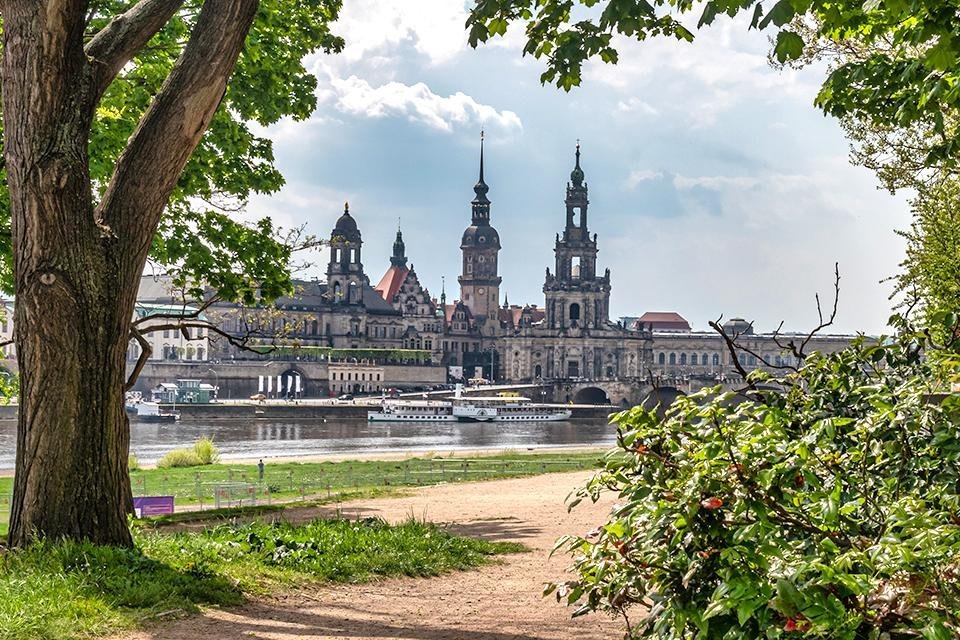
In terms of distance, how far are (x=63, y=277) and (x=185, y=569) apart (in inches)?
76.9

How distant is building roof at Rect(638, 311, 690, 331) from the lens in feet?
412

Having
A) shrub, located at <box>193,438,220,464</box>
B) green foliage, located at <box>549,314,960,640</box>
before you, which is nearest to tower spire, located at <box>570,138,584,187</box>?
shrub, located at <box>193,438,220,464</box>

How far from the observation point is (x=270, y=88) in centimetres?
1278

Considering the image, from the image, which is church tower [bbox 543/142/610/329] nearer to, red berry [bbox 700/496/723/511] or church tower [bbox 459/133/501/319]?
church tower [bbox 459/133/501/319]

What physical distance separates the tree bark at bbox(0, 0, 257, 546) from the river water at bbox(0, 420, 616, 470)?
34493 millimetres

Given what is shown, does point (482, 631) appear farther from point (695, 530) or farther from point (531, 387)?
point (531, 387)

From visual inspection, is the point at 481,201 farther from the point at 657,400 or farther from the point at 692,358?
the point at 657,400

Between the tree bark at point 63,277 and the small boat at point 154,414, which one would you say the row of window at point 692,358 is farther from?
the tree bark at point 63,277

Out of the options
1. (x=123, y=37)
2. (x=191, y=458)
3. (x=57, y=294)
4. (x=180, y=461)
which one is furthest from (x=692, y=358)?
(x=57, y=294)

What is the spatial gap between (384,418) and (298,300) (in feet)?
111

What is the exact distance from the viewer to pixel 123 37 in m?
7.30

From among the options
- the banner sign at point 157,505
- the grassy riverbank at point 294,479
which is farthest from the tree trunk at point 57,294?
the grassy riverbank at point 294,479

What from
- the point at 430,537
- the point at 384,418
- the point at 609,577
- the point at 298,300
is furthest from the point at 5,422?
the point at 609,577

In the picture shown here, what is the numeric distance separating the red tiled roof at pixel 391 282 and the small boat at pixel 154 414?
147ft
